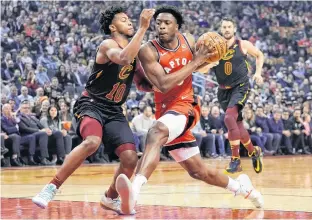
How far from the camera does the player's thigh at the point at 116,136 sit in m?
5.83

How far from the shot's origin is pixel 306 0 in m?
26.1

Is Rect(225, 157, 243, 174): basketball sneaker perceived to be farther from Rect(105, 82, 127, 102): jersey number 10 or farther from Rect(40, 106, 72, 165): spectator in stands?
Rect(40, 106, 72, 165): spectator in stands

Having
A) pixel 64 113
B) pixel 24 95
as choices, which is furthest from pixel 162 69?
pixel 24 95

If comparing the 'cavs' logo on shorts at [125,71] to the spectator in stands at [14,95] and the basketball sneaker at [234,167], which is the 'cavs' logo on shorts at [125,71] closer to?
the basketball sneaker at [234,167]

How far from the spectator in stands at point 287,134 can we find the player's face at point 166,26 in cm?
1155

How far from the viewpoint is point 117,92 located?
19.5 ft

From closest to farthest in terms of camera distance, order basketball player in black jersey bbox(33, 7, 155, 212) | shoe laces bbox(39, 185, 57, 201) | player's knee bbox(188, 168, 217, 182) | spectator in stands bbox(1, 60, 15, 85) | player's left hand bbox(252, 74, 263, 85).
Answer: shoe laces bbox(39, 185, 57, 201) → basketball player in black jersey bbox(33, 7, 155, 212) → player's knee bbox(188, 168, 217, 182) → player's left hand bbox(252, 74, 263, 85) → spectator in stands bbox(1, 60, 15, 85)

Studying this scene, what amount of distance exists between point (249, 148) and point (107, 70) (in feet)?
13.1

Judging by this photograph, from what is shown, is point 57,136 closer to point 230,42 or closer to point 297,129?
point 230,42

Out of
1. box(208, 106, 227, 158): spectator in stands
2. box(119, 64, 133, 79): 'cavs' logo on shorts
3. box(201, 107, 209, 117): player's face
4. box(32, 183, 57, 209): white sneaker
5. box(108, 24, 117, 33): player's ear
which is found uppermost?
box(108, 24, 117, 33): player's ear

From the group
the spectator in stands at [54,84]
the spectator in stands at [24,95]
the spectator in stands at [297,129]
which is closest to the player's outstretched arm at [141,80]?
the spectator in stands at [24,95]

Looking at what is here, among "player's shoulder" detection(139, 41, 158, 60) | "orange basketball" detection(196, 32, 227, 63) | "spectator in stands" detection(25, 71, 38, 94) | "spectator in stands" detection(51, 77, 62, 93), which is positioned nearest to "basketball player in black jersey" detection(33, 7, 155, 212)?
"player's shoulder" detection(139, 41, 158, 60)

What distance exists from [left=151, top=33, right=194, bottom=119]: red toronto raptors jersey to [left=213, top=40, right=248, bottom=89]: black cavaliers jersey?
11.6 ft

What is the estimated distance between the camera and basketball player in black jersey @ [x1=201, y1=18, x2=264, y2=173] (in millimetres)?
9250
